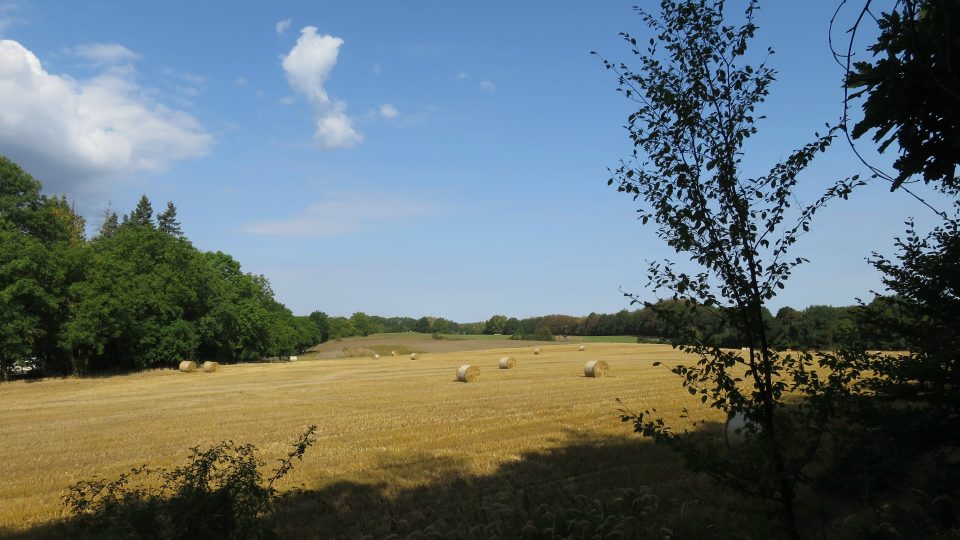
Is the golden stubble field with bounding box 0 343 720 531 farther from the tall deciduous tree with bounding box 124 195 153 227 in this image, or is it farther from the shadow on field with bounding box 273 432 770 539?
the tall deciduous tree with bounding box 124 195 153 227

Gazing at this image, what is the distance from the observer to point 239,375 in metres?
40.7

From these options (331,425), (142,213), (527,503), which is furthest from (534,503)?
(142,213)

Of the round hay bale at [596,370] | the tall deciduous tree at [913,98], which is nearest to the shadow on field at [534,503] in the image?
the tall deciduous tree at [913,98]

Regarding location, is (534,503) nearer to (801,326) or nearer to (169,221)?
(801,326)

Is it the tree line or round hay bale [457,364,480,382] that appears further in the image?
round hay bale [457,364,480,382]

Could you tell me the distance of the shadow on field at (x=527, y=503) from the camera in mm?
6095

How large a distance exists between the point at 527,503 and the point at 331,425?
33.3 ft

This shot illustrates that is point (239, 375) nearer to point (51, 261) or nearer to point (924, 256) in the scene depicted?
point (51, 261)

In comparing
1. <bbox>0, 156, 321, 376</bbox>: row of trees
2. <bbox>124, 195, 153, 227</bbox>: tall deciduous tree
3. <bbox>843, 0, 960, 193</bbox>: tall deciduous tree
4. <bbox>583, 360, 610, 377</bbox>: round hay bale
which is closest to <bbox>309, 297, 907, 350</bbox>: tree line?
<bbox>843, 0, 960, 193</bbox>: tall deciduous tree

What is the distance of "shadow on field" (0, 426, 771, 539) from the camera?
20.0 ft

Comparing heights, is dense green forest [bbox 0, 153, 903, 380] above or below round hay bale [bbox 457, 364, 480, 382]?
above

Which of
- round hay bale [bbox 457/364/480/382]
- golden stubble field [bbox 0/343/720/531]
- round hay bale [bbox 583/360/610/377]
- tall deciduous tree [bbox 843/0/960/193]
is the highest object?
tall deciduous tree [bbox 843/0/960/193]

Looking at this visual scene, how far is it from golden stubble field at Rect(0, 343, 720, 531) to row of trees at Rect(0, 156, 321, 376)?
1142 cm

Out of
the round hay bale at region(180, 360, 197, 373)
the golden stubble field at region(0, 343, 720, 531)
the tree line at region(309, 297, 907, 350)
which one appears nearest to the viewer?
the tree line at region(309, 297, 907, 350)
